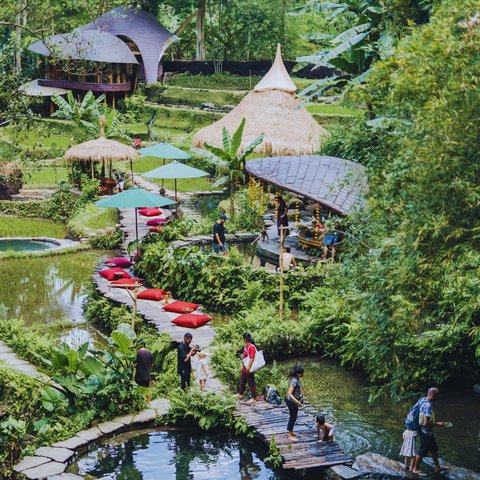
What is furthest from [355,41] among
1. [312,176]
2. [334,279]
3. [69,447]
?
[69,447]

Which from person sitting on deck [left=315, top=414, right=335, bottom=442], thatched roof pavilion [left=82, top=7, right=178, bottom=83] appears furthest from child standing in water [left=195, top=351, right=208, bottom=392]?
thatched roof pavilion [left=82, top=7, right=178, bottom=83]

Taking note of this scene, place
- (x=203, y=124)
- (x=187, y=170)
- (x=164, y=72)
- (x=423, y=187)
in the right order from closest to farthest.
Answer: (x=423, y=187)
(x=187, y=170)
(x=203, y=124)
(x=164, y=72)

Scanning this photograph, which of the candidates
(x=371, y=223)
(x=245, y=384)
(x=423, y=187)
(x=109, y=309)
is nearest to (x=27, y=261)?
(x=109, y=309)

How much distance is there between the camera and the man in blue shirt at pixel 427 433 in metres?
12.2

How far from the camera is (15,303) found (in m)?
21.1

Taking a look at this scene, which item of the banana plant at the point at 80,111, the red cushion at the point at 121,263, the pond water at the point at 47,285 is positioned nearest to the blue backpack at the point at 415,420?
the pond water at the point at 47,285

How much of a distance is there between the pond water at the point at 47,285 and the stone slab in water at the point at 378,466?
8.98 meters

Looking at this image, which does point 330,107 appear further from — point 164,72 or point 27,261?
point 27,261

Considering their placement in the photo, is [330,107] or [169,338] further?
[330,107]

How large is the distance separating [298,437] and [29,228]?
1875 cm

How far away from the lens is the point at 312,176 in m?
23.7

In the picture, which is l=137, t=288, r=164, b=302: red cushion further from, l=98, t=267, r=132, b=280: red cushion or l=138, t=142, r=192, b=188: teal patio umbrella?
l=138, t=142, r=192, b=188: teal patio umbrella

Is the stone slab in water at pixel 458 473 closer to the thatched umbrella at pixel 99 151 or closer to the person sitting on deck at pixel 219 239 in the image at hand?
the person sitting on deck at pixel 219 239

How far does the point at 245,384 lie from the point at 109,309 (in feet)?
17.8
